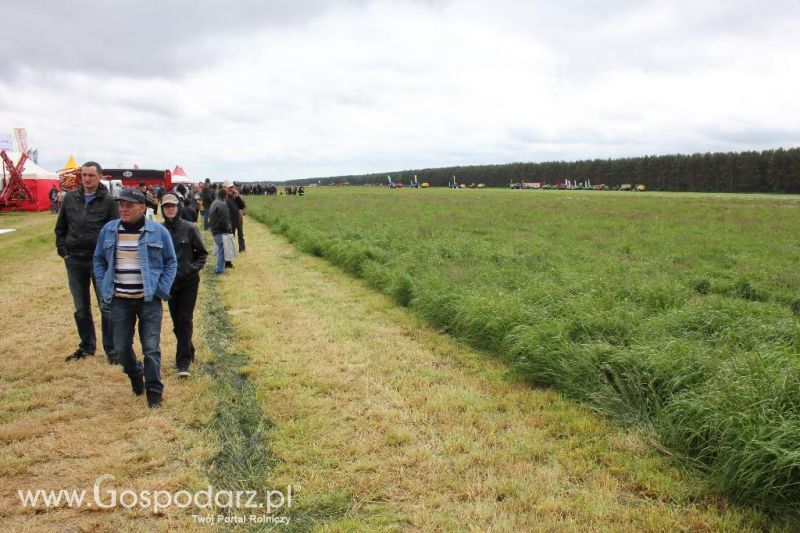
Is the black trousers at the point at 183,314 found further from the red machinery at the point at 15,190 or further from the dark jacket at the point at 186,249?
the red machinery at the point at 15,190

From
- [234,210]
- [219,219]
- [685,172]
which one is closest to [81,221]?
[219,219]

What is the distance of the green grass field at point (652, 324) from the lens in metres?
3.48

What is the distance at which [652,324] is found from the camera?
5.82 m

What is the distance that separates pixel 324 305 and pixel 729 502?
6.47 m

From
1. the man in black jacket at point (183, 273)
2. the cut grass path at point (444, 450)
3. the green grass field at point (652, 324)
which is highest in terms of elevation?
the man in black jacket at point (183, 273)

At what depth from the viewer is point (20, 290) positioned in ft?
32.3

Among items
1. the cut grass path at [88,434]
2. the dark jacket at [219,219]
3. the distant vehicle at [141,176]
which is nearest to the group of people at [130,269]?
the cut grass path at [88,434]

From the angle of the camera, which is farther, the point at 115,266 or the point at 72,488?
the point at 115,266

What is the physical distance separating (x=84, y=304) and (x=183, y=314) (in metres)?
1.24

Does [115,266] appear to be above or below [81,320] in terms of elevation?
above

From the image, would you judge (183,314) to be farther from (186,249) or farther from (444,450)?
(444,450)

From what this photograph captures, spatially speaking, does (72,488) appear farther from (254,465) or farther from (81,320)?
(81,320)

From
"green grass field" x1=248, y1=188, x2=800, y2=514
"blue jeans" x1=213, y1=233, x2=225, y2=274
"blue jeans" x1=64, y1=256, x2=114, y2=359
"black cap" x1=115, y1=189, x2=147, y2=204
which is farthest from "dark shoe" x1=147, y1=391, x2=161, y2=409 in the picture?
"blue jeans" x1=213, y1=233, x2=225, y2=274

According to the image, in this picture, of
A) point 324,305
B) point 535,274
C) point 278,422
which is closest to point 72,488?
point 278,422
